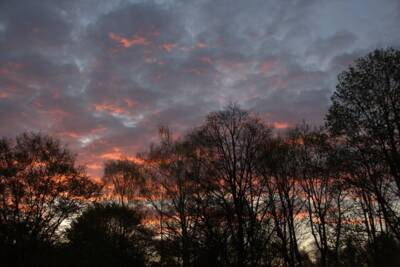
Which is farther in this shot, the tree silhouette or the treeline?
the tree silhouette

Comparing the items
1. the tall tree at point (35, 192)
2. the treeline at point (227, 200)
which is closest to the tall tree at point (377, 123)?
the treeline at point (227, 200)

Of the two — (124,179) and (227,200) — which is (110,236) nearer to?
(124,179)

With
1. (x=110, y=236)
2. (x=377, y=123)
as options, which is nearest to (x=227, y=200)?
Result: (x=377, y=123)

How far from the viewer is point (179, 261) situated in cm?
3225

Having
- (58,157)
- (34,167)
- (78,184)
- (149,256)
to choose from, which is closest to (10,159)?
(34,167)

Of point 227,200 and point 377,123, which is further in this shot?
point 227,200

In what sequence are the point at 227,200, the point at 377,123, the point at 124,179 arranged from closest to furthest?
the point at 377,123 < the point at 227,200 < the point at 124,179

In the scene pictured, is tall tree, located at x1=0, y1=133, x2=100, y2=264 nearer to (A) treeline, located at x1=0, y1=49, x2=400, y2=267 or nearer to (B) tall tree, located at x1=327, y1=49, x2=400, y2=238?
(A) treeline, located at x1=0, y1=49, x2=400, y2=267

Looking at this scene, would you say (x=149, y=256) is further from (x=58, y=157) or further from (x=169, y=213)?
(x=58, y=157)

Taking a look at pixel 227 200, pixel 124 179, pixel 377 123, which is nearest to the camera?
pixel 377 123

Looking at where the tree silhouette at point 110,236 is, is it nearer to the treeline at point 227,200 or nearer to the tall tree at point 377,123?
the treeline at point 227,200

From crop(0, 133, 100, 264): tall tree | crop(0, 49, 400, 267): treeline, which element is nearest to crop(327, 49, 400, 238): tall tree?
crop(0, 49, 400, 267): treeline

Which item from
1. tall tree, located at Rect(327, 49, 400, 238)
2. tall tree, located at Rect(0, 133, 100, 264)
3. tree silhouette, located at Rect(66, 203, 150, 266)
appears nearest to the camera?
tall tree, located at Rect(327, 49, 400, 238)

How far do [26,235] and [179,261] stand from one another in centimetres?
1475
